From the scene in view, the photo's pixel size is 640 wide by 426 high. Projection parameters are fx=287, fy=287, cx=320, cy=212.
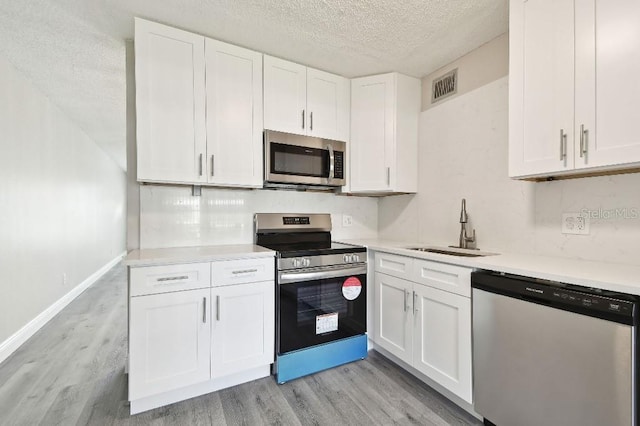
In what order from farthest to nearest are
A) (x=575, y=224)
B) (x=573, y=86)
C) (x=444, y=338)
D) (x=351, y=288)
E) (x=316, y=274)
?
(x=351, y=288) → (x=316, y=274) → (x=444, y=338) → (x=575, y=224) → (x=573, y=86)

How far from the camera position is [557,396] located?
1.22m

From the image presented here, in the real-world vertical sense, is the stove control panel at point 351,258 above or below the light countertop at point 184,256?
below

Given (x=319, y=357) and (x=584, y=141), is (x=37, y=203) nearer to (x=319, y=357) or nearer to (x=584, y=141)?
(x=319, y=357)

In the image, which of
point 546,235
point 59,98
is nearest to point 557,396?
point 546,235

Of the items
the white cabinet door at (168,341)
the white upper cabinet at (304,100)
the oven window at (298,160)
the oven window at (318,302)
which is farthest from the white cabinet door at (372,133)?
the white cabinet door at (168,341)

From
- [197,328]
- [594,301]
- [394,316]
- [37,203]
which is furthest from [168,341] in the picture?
[37,203]

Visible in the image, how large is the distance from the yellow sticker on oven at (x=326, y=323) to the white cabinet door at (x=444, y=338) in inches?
22.8

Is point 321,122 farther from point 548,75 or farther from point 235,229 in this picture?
point 548,75

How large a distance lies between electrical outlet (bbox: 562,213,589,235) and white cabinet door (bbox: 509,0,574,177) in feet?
1.30

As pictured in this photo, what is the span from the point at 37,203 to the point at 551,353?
4.23m

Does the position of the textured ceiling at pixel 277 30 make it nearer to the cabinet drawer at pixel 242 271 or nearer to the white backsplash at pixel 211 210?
the white backsplash at pixel 211 210

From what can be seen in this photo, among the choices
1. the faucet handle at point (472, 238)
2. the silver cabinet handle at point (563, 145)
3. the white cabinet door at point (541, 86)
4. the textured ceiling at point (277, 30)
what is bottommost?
the faucet handle at point (472, 238)

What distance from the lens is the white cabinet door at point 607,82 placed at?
1.18 metres

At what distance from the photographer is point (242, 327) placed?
189 centimetres
